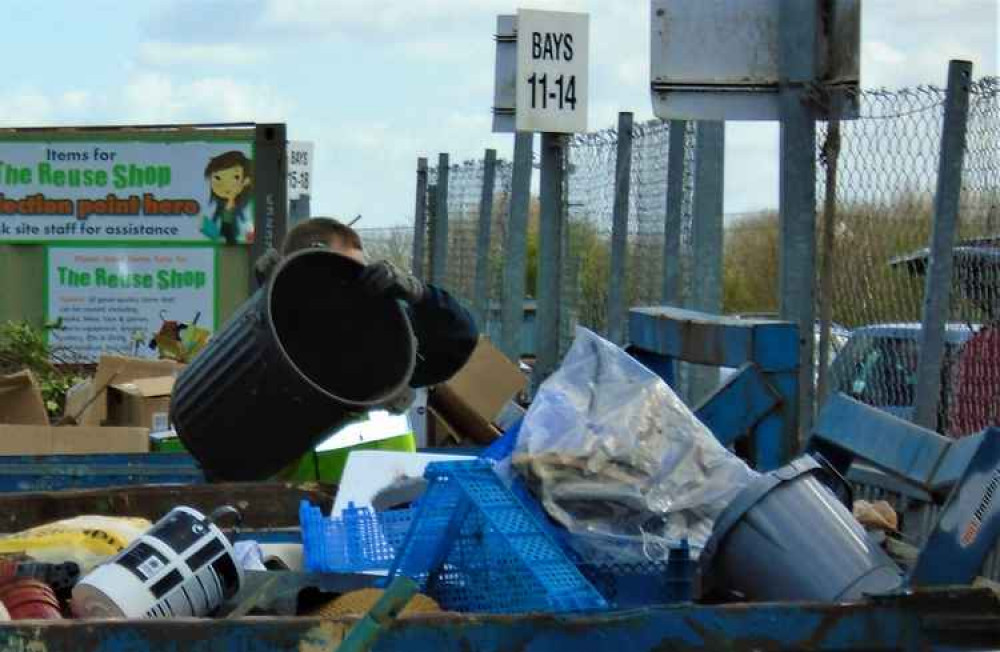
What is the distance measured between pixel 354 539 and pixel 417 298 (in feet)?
3.70

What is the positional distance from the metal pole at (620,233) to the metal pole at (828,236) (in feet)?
8.39

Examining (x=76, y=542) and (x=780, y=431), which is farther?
(x=780, y=431)

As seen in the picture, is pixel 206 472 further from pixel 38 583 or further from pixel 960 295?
pixel 960 295

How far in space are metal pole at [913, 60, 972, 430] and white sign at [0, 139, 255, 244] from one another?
694cm

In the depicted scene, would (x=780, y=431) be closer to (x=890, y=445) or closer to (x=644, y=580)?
(x=890, y=445)

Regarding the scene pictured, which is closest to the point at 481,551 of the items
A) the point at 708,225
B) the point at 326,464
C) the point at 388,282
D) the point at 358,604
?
the point at 358,604

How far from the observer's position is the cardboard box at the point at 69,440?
6738mm

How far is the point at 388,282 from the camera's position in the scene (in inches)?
183

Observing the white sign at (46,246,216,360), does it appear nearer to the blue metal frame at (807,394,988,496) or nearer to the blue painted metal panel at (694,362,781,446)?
the blue painted metal panel at (694,362,781,446)

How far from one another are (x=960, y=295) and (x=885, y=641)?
2997 millimetres

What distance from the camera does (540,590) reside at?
306cm

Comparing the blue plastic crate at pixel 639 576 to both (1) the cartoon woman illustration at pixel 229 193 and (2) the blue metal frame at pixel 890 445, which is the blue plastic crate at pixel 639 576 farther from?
(1) the cartoon woman illustration at pixel 229 193

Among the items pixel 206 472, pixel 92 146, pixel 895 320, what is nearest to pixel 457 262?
pixel 92 146

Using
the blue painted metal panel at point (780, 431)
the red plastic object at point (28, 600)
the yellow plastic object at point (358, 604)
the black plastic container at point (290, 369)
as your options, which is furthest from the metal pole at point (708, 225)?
the red plastic object at point (28, 600)
